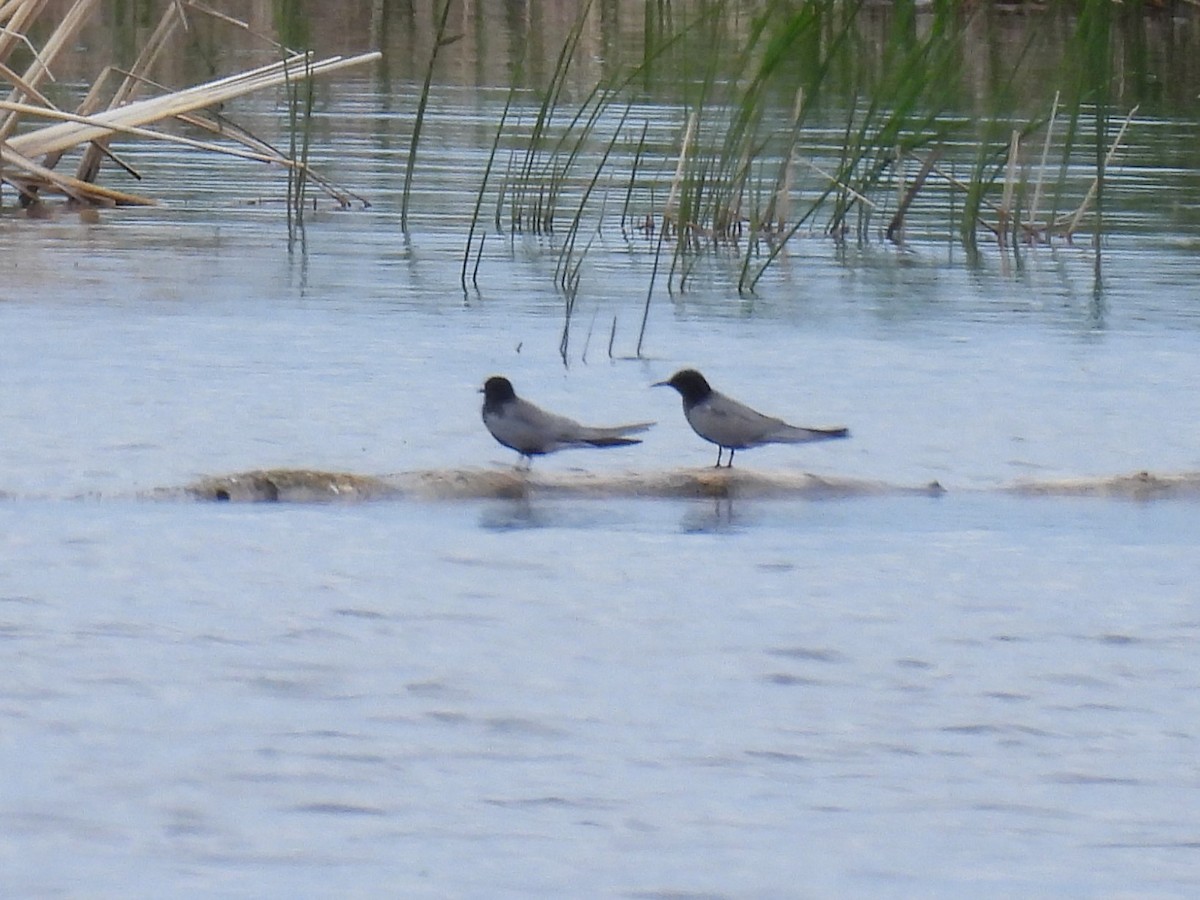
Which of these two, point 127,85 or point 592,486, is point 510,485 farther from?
point 127,85

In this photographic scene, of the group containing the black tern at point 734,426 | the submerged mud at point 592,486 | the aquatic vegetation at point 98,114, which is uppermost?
the aquatic vegetation at point 98,114

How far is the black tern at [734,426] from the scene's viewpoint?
267 inches

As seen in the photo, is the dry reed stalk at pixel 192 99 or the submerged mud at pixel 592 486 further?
the dry reed stalk at pixel 192 99

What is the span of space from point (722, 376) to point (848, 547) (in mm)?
2962

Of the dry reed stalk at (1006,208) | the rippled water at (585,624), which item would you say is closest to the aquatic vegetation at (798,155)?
the dry reed stalk at (1006,208)

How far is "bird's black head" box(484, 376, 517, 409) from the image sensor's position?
673 centimetres

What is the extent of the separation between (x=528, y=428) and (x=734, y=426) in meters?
0.59

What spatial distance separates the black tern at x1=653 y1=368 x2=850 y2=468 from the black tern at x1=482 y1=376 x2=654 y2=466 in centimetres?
21

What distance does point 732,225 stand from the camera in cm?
1299

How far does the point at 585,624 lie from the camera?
16.4ft

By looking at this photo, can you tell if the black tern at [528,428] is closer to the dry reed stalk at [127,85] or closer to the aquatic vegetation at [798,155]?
the aquatic vegetation at [798,155]

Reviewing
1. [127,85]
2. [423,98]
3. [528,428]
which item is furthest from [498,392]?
[127,85]

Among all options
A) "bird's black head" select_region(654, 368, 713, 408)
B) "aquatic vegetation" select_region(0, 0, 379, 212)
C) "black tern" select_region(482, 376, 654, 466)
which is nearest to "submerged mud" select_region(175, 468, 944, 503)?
"black tern" select_region(482, 376, 654, 466)

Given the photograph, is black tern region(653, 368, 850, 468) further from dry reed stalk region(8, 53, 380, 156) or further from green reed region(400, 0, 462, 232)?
dry reed stalk region(8, 53, 380, 156)
